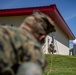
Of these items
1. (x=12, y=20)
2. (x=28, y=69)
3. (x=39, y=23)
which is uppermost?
(x=12, y=20)

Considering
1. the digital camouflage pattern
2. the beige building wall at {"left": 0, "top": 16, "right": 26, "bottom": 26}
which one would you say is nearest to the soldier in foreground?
the digital camouflage pattern

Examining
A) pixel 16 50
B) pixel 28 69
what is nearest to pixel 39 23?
pixel 16 50

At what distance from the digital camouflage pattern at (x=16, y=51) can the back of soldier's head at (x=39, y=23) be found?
5.5 inches

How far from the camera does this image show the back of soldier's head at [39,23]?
64.9 inches

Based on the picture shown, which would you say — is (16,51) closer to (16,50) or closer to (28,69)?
(16,50)

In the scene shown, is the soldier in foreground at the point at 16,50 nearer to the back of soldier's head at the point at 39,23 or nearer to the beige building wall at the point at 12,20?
the back of soldier's head at the point at 39,23

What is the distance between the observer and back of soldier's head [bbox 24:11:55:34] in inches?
64.9

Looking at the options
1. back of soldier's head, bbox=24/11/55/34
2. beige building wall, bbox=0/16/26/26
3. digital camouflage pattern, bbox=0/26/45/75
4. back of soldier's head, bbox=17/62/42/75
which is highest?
beige building wall, bbox=0/16/26/26

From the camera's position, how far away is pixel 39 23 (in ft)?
5.52

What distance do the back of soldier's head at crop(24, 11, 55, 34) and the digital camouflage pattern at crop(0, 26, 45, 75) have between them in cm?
14

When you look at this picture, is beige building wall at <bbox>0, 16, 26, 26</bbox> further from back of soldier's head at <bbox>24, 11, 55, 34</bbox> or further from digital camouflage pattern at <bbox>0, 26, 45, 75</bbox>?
digital camouflage pattern at <bbox>0, 26, 45, 75</bbox>

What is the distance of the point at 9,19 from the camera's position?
78.8 ft

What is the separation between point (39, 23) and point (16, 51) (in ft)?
0.90

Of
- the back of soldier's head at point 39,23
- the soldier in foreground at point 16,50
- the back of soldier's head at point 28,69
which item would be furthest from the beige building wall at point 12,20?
the back of soldier's head at point 28,69
